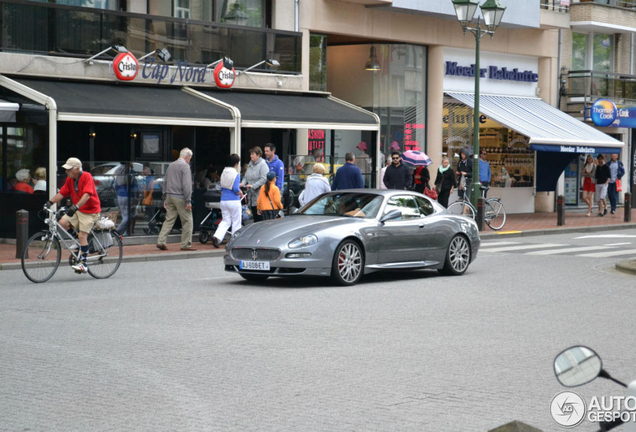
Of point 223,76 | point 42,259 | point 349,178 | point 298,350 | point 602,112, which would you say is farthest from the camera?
point 602,112

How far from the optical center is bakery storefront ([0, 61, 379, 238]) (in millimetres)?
19359

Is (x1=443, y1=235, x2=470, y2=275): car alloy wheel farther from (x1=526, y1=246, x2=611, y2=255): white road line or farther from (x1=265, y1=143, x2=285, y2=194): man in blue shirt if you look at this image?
(x1=265, y1=143, x2=285, y2=194): man in blue shirt

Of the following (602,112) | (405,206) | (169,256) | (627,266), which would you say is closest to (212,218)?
(169,256)

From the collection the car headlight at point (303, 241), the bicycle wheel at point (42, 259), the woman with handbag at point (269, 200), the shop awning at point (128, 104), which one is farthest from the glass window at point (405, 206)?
the shop awning at point (128, 104)

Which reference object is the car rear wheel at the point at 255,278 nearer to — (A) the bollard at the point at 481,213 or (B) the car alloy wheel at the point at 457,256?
(B) the car alloy wheel at the point at 457,256

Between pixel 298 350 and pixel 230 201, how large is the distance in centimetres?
1058

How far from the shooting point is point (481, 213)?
24812 mm

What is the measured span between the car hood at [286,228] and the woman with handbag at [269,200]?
5101mm

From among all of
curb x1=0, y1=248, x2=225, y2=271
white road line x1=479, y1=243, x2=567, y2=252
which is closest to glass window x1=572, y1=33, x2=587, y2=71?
white road line x1=479, y1=243, x2=567, y2=252

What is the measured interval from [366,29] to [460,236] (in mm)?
13611

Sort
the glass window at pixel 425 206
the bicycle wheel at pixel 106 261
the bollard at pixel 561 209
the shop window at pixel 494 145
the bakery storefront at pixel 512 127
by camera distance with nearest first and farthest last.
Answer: the bicycle wheel at pixel 106 261 → the glass window at pixel 425 206 → the bollard at pixel 561 209 → the bakery storefront at pixel 512 127 → the shop window at pixel 494 145

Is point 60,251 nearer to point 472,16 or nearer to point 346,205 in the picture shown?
point 346,205

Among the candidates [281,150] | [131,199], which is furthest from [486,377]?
[281,150]

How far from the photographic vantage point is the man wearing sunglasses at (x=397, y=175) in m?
22.6
